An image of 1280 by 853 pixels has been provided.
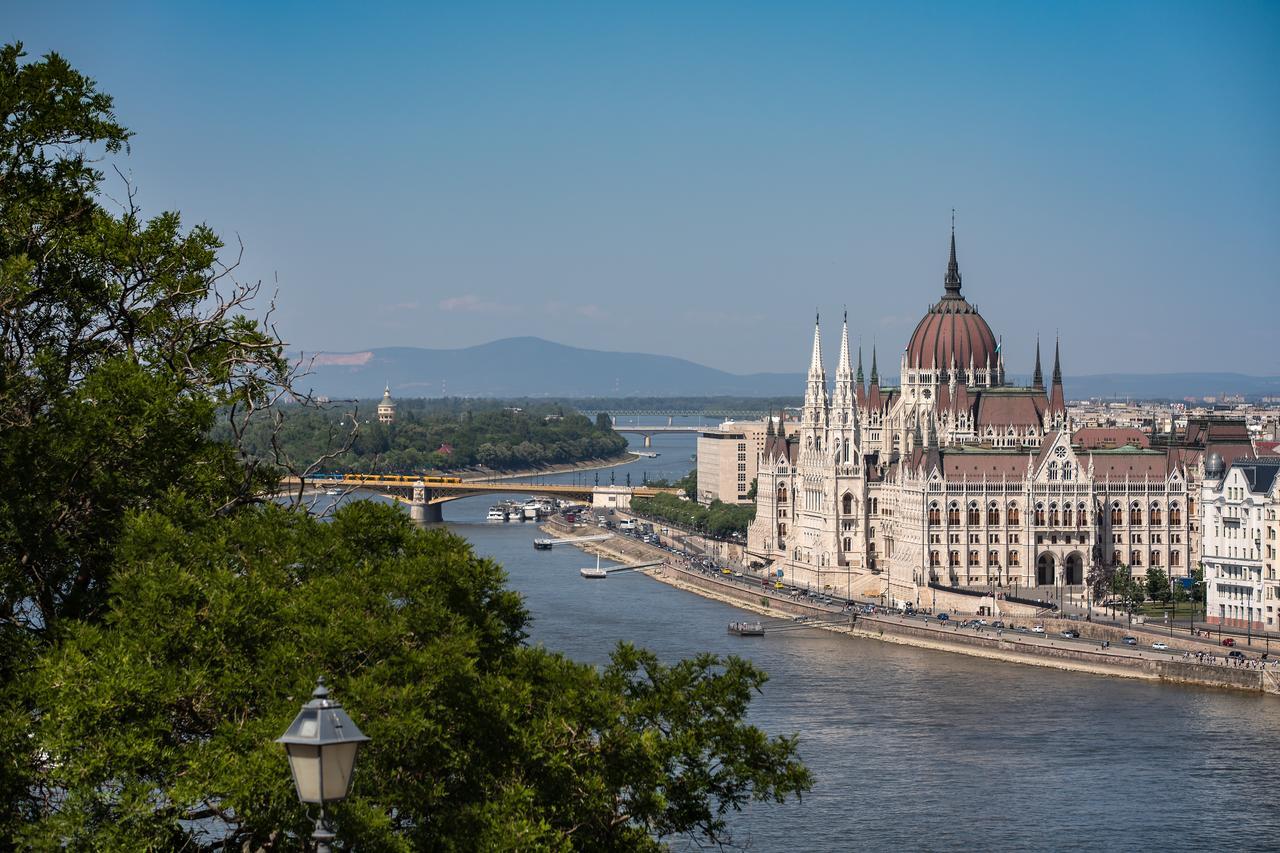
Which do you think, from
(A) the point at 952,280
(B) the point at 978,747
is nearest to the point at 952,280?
(A) the point at 952,280

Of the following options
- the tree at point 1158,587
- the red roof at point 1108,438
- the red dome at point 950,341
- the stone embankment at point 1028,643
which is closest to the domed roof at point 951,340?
the red dome at point 950,341

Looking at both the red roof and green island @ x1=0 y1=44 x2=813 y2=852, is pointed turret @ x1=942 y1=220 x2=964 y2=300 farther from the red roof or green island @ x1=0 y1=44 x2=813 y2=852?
green island @ x1=0 y1=44 x2=813 y2=852

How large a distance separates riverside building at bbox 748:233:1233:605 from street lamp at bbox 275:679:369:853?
72.9 metres

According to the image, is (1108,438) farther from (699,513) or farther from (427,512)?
(427,512)

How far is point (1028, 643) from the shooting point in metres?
69.8

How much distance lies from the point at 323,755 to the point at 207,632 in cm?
727

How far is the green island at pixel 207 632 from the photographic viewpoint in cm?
1728

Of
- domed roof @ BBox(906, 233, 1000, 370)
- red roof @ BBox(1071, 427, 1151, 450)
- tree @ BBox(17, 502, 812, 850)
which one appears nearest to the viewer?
tree @ BBox(17, 502, 812, 850)

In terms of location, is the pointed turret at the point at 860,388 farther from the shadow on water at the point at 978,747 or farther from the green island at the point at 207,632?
the green island at the point at 207,632

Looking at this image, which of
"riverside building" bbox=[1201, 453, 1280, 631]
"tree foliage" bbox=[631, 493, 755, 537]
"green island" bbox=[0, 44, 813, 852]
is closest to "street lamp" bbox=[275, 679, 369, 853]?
"green island" bbox=[0, 44, 813, 852]

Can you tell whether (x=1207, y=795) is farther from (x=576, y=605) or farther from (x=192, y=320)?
(x=576, y=605)

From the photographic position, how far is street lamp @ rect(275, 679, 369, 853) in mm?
11367

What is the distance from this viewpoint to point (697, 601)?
87688mm

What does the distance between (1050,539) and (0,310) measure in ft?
229
